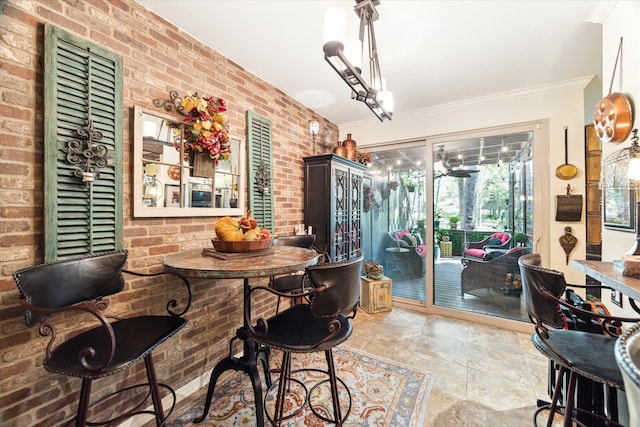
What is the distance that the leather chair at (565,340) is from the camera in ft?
3.54

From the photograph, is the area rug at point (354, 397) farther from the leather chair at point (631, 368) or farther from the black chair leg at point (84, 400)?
the leather chair at point (631, 368)

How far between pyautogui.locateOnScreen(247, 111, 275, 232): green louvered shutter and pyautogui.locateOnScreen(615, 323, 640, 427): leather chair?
2.33 meters

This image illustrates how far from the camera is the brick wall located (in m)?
1.21

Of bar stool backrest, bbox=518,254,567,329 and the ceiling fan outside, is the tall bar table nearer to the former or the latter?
bar stool backrest, bbox=518,254,567,329

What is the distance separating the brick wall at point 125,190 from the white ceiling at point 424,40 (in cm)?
24

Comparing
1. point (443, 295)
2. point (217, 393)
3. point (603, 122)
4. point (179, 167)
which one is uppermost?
point (603, 122)

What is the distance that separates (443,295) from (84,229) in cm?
368

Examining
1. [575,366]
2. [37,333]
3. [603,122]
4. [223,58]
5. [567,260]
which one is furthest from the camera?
[567,260]

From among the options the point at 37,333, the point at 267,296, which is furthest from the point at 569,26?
the point at 37,333

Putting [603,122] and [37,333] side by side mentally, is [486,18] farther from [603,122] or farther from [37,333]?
[37,333]

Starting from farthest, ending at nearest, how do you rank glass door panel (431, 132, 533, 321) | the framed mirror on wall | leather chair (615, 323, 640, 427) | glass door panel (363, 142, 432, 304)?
glass door panel (363, 142, 432, 304)
glass door panel (431, 132, 533, 321)
the framed mirror on wall
leather chair (615, 323, 640, 427)

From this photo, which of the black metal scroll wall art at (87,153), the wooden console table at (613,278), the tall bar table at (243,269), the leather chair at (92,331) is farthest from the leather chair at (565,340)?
the black metal scroll wall art at (87,153)

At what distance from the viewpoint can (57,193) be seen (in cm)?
132

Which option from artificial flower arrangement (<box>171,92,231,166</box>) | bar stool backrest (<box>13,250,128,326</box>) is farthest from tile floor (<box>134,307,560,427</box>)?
artificial flower arrangement (<box>171,92,231,166</box>)
